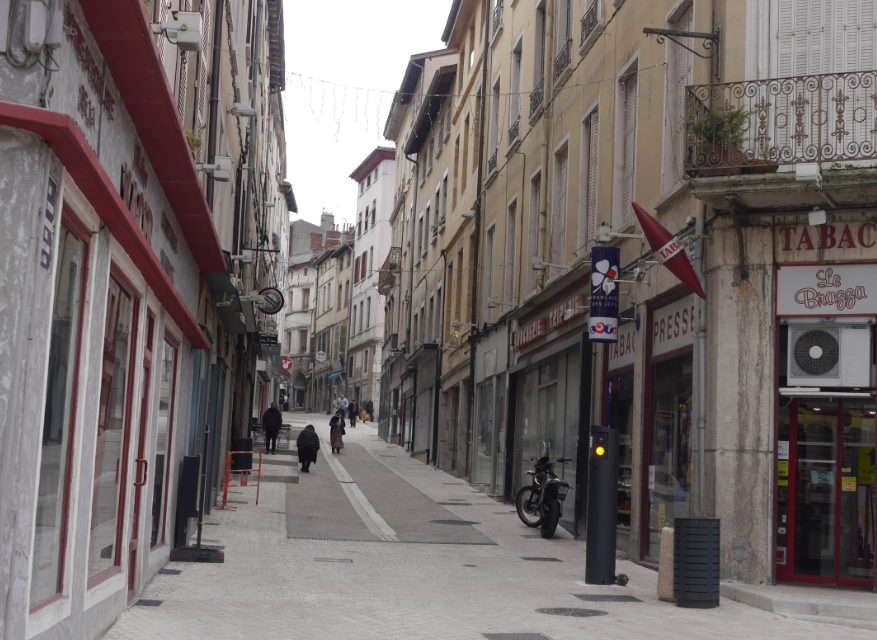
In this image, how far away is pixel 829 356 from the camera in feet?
40.8

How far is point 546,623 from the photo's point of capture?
975 cm

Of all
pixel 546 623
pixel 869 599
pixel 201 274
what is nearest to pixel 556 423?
pixel 201 274

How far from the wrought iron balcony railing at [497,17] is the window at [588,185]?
32.7 ft

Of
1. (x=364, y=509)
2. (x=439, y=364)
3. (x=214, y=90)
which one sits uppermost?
(x=214, y=90)

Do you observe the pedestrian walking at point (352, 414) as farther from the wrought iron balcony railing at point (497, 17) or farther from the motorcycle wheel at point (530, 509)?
the motorcycle wheel at point (530, 509)

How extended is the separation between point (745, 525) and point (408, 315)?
105 ft

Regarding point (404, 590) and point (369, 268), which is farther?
point (369, 268)

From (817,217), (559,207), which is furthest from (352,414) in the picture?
(817,217)

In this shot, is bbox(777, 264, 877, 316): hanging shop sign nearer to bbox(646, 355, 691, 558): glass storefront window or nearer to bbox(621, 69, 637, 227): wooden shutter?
bbox(646, 355, 691, 558): glass storefront window

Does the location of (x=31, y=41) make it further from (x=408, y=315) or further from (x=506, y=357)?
(x=408, y=315)

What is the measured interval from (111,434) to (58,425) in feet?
6.85

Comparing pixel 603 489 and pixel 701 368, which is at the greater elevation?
pixel 701 368

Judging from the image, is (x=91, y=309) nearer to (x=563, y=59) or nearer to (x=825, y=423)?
(x=825, y=423)

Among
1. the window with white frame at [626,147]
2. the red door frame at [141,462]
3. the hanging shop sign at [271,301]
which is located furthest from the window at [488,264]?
the red door frame at [141,462]
